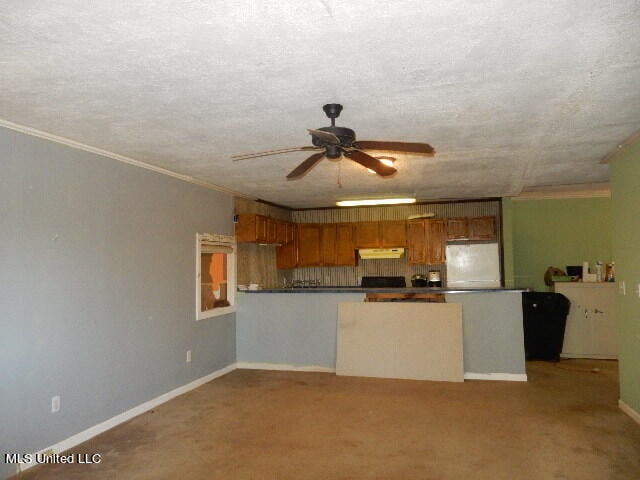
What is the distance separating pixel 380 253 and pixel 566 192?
3099mm

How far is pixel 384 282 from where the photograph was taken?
8344 mm

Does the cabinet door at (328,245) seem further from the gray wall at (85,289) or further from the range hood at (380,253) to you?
the gray wall at (85,289)

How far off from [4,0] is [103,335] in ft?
9.92

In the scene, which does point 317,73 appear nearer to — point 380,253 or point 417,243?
point 417,243

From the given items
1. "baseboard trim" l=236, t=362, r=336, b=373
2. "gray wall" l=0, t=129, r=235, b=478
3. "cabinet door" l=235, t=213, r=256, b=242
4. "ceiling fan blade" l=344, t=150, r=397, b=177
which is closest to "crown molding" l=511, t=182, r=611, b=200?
"baseboard trim" l=236, t=362, r=336, b=373

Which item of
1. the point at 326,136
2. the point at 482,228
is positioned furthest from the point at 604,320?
the point at 326,136

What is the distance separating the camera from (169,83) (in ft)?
8.95

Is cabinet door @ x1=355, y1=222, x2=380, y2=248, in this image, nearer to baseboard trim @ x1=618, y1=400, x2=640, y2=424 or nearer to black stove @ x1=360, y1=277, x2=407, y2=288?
black stove @ x1=360, y1=277, x2=407, y2=288

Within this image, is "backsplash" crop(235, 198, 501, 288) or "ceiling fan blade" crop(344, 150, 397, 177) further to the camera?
"backsplash" crop(235, 198, 501, 288)

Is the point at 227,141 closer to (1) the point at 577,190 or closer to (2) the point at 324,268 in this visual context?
(2) the point at 324,268

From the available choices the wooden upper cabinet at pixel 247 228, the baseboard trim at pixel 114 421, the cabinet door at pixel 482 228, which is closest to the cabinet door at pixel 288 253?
the wooden upper cabinet at pixel 247 228

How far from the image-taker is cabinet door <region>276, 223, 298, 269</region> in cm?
828

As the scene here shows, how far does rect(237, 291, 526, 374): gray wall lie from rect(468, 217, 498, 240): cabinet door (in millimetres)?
2176

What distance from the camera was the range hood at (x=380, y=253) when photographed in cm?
821
